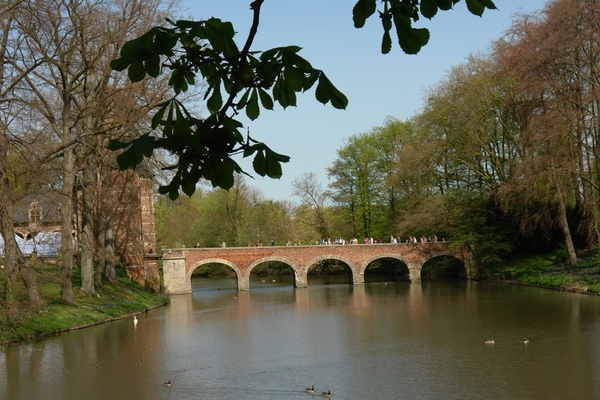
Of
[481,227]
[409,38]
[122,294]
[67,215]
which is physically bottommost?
[122,294]

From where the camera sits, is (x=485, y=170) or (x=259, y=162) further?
(x=485, y=170)

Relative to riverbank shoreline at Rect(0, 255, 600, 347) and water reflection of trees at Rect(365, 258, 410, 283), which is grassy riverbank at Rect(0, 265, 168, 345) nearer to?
riverbank shoreline at Rect(0, 255, 600, 347)

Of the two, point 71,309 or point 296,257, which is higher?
point 296,257

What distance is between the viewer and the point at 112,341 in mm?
16906

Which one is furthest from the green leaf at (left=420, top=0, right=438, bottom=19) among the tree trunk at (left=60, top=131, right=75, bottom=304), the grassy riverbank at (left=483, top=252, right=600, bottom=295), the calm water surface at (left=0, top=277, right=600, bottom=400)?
the grassy riverbank at (left=483, top=252, right=600, bottom=295)

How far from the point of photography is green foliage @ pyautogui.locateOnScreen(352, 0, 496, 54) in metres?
2.29

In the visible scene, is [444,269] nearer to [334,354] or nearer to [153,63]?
[334,354]


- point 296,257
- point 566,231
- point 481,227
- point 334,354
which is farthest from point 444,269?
point 334,354

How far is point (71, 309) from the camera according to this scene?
1919cm

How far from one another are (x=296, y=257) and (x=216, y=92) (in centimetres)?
3321

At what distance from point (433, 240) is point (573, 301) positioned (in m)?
15.5

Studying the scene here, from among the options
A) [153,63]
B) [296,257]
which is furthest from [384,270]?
[153,63]

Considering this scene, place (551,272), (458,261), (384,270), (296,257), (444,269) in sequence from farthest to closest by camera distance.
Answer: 1. (384,270)
2. (444,269)
3. (458,261)
4. (296,257)
5. (551,272)

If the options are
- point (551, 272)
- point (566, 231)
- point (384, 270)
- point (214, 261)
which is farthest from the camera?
point (384, 270)
